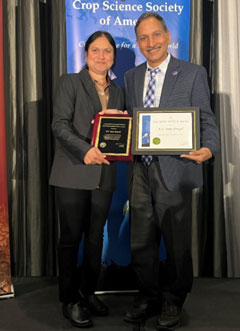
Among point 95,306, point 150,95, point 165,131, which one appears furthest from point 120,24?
point 95,306

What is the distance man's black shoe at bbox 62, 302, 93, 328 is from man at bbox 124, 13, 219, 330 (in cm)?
25

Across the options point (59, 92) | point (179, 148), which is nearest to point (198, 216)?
point (179, 148)

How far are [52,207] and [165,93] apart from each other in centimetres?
145

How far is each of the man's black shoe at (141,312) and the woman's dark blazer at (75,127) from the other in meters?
0.74

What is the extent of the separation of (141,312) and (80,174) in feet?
3.02

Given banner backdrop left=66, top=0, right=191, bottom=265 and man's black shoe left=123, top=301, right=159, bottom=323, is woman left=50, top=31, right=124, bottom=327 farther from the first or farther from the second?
banner backdrop left=66, top=0, right=191, bottom=265

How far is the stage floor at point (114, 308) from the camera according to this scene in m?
2.58

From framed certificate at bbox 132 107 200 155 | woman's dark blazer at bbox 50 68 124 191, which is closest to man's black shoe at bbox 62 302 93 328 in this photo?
woman's dark blazer at bbox 50 68 124 191

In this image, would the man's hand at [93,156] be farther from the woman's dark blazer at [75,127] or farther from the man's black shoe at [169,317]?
the man's black shoe at [169,317]

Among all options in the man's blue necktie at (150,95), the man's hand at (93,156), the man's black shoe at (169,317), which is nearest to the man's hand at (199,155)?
the man's blue necktie at (150,95)

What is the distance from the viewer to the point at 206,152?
8.13 feet

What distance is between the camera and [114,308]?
2865mm

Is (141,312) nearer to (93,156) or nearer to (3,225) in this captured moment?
(93,156)

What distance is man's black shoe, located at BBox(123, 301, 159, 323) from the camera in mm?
2629
